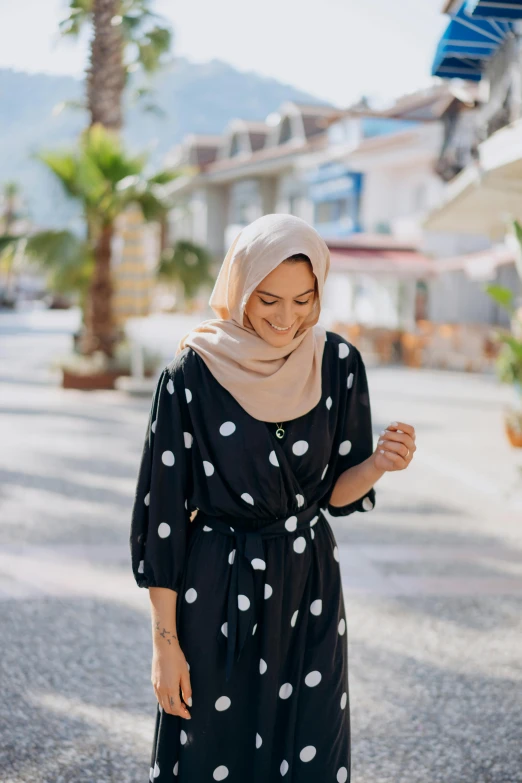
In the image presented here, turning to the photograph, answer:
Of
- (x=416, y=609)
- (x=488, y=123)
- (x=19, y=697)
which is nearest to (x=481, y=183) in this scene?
(x=488, y=123)

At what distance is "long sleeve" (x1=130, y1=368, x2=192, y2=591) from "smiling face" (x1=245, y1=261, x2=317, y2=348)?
0.21 meters

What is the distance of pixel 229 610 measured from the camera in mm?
1980

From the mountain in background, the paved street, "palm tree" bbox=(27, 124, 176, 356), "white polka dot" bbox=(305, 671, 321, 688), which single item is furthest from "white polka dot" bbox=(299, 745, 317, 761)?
"palm tree" bbox=(27, 124, 176, 356)

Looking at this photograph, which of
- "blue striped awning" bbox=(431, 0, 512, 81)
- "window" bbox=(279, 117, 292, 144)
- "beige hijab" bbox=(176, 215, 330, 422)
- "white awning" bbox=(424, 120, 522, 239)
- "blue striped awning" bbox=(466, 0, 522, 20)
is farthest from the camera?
"window" bbox=(279, 117, 292, 144)

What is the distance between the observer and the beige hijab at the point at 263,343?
1.88 metres

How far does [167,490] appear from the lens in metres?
1.98

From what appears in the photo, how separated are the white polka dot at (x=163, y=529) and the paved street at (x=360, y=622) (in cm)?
126

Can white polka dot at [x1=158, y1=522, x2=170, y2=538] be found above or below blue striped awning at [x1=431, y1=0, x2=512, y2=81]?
below

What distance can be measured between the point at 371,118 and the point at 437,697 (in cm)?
2785

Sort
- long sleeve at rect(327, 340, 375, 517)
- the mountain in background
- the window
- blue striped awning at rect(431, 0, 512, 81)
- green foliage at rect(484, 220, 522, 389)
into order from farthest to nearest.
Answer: the window, the mountain in background, blue striped awning at rect(431, 0, 512, 81), green foliage at rect(484, 220, 522, 389), long sleeve at rect(327, 340, 375, 517)

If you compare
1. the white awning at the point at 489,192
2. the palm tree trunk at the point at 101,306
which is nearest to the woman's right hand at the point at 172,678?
the white awning at the point at 489,192

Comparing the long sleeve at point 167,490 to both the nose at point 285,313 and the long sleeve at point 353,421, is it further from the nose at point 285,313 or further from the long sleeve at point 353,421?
the long sleeve at point 353,421

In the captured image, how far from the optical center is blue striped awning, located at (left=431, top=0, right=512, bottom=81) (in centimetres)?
1022

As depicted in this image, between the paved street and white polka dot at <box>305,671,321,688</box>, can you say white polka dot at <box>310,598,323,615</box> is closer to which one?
white polka dot at <box>305,671,321,688</box>
